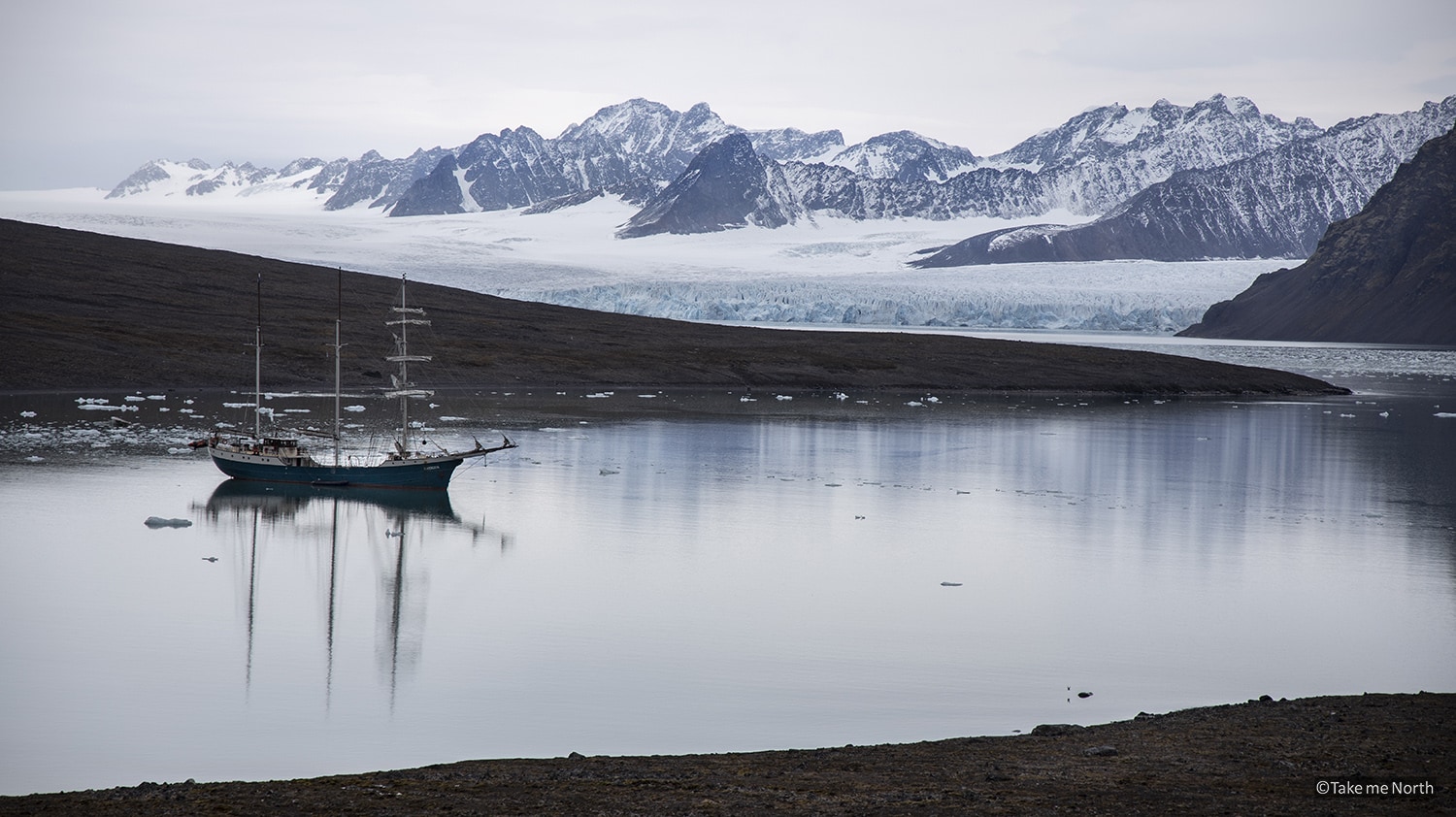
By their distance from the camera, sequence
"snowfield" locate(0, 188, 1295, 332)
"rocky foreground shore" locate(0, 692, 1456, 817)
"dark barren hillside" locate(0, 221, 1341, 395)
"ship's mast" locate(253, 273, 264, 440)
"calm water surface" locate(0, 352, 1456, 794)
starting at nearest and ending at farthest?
"rocky foreground shore" locate(0, 692, 1456, 817) → "calm water surface" locate(0, 352, 1456, 794) → "ship's mast" locate(253, 273, 264, 440) → "dark barren hillside" locate(0, 221, 1341, 395) → "snowfield" locate(0, 188, 1295, 332)

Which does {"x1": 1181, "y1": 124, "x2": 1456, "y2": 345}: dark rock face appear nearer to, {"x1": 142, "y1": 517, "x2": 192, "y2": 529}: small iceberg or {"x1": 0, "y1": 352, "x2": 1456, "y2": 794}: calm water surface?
{"x1": 0, "y1": 352, "x2": 1456, "y2": 794}: calm water surface

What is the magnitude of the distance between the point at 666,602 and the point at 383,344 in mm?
40784

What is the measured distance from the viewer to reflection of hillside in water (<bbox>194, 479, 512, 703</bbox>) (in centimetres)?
1202

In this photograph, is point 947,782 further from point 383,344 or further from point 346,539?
point 383,344

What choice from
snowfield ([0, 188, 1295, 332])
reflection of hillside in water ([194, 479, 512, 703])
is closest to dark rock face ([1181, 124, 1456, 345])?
snowfield ([0, 188, 1295, 332])

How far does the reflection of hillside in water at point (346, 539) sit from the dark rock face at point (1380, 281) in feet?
349

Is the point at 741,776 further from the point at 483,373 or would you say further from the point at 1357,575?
the point at 483,373

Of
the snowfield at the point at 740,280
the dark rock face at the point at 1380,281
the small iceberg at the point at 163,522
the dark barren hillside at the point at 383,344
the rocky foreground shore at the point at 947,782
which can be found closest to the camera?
the rocky foreground shore at the point at 947,782

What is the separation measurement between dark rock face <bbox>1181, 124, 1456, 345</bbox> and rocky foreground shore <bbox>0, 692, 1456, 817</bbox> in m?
114

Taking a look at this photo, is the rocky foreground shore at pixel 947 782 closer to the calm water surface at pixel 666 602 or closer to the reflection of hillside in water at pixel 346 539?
the calm water surface at pixel 666 602


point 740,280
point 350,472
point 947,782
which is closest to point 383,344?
point 350,472

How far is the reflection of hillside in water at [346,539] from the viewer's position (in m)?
12.0

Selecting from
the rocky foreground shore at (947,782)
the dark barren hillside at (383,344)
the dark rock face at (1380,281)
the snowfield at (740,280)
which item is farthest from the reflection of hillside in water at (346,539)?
the dark rock face at (1380,281)

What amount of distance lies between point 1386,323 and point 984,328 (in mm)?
59120
